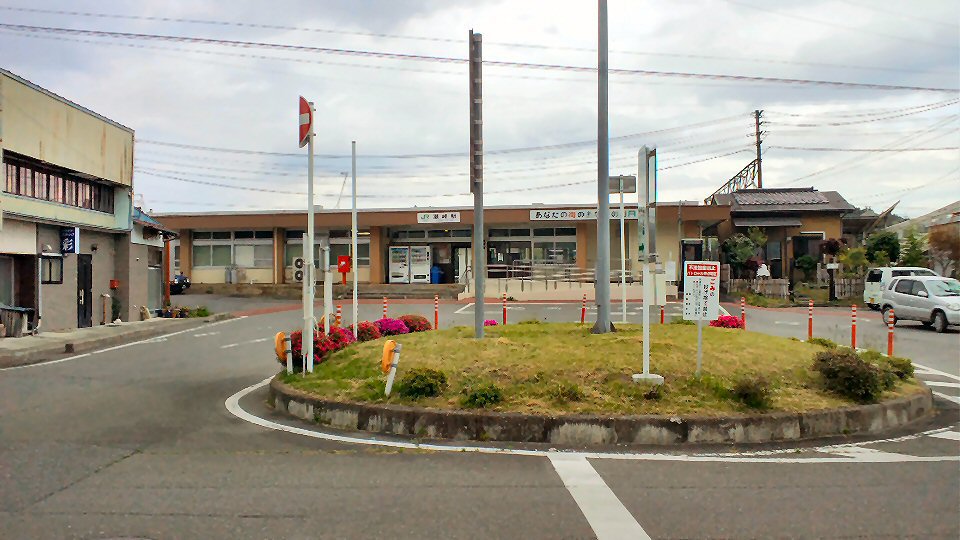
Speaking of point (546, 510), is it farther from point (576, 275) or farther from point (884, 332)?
point (576, 275)

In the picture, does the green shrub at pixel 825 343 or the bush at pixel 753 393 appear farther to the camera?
the green shrub at pixel 825 343

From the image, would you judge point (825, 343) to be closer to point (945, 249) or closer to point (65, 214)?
point (65, 214)

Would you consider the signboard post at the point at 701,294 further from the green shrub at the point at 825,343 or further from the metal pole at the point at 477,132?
the green shrub at the point at 825,343

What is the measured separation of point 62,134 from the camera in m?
20.5

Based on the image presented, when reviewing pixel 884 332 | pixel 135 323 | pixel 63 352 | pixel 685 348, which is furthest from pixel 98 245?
pixel 884 332

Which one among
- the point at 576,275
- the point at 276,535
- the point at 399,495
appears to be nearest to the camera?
the point at 276,535

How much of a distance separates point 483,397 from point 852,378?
450 centimetres

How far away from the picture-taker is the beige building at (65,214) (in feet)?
61.4

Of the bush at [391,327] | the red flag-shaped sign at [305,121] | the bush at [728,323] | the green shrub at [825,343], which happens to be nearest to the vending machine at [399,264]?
the bush at [391,327]

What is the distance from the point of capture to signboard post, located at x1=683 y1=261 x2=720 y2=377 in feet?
29.5

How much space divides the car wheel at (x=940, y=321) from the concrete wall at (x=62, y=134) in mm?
25822

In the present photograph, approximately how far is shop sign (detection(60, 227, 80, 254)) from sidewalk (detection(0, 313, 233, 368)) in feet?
7.79

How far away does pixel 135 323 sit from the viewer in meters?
23.7

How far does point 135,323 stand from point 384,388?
1783 centimetres
